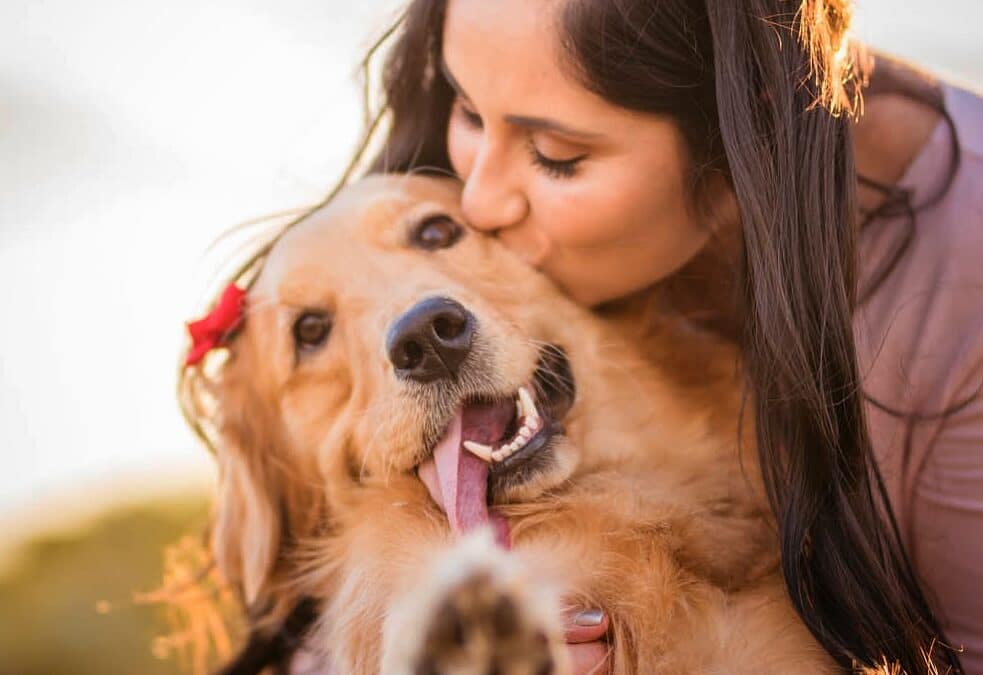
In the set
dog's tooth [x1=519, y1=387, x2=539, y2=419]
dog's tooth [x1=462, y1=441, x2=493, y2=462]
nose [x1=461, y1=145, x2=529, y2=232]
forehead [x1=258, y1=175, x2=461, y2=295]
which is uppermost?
nose [x1=461, y1=145, x2=529, y2=232]

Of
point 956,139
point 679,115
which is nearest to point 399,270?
point 679,115

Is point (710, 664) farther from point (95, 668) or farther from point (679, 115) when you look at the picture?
point (95, 668)

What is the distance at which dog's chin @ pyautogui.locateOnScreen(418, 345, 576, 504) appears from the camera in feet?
6.35

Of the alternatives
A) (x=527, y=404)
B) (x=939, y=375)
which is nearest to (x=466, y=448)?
(x=527, y=404)

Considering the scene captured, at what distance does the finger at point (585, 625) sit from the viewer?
1741 mm

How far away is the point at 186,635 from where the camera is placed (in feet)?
8.24

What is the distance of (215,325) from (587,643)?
1.14m

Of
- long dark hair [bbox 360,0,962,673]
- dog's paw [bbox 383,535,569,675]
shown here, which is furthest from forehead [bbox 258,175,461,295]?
dog's paw [bbox 383,535,569,675]

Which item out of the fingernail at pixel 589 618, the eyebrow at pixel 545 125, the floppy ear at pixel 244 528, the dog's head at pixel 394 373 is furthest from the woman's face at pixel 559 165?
the floppy ear at pixel 244 528

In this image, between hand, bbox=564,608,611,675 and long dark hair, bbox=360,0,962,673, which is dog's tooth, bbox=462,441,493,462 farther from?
long dark hair, bbox=360,0,962,673

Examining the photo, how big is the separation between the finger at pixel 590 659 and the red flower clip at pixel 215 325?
112 centimetres

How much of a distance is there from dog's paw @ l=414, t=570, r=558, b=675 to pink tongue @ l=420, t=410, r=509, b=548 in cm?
60

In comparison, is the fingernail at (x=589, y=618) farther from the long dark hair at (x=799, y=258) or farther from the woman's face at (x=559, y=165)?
the woman's face at (x=559, y=165)

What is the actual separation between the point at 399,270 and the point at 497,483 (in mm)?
549
